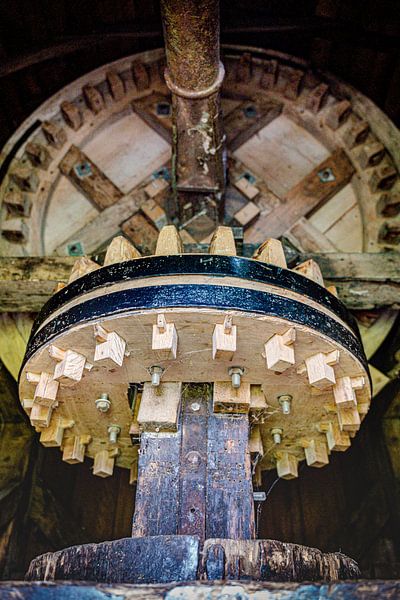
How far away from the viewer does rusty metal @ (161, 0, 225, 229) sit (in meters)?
2.57

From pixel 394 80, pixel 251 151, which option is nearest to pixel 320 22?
pixel 394 80

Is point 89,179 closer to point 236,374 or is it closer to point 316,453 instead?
point 236,374

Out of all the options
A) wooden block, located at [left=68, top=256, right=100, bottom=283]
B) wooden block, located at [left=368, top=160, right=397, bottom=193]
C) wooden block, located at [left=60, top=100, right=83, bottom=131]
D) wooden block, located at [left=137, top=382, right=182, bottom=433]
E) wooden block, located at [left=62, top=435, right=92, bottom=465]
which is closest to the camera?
wooden block, located at [left=137, top=382, right=182, bottom=433]

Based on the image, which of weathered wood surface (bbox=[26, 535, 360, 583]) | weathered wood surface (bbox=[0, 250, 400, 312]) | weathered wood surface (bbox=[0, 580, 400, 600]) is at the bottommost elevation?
weathered wood surface (bbox=[0, 580, 400, 600])

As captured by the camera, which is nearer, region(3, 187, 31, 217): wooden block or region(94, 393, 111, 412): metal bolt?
region(94, 393, 111, 412): metal bolt

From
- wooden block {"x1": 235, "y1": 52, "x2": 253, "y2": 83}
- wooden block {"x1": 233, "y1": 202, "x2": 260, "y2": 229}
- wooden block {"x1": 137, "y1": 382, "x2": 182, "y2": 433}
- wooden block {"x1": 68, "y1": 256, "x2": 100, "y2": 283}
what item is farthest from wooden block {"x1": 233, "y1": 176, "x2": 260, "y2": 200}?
wooden block {"x1": 137, "y1": 382, "x2": 182, "y2": 433}

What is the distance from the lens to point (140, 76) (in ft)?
13.9

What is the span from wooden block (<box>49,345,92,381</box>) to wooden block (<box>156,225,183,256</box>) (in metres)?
0.52

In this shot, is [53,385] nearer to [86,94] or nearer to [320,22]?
[86,94]

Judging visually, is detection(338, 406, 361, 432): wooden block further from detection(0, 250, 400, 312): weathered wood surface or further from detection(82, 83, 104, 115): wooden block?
detection(82, 83, 104, 115): wooden block

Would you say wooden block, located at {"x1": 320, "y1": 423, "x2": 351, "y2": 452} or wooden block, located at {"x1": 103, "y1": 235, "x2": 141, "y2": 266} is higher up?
wooden block, located at {"x1": 103, "y1": 235, "x2": 141, "y2": 266}

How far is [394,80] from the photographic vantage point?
4.48 m

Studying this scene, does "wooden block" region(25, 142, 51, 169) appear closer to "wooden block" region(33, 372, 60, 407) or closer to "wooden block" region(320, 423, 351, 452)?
"wooden block" region(33, 372, 60, 407)

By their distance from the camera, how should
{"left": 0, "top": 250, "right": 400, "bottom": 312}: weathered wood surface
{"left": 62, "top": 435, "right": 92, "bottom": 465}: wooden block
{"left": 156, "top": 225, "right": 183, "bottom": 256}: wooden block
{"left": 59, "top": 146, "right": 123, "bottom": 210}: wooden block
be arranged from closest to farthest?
{"left": 156, "top": 225, "right": 183, "bottom": 256}: wooden block → {"left": 62, "top": 435, "right": 92, "bottom": 465}: wooden block → {"left": 0, "top": 250, "right": 400, "bottom": 312}: weathered wood surface → {"left": 59, "top": 146, "right": 123, "bottom": 210}: wooden block
